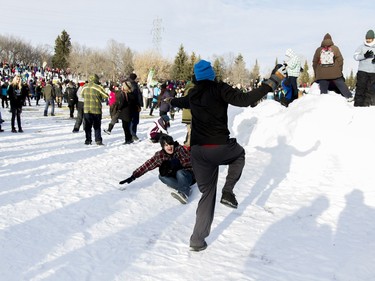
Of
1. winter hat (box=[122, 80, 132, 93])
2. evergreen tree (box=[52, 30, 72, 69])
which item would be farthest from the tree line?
winter hat (box=[122, 80, 132, 93])

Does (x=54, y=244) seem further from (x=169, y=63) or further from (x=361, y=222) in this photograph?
(x=169, y=63)

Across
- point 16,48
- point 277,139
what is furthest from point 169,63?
point 277,139

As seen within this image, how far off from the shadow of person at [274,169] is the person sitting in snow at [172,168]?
1.00 meters

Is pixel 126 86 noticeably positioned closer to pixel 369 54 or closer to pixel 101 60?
pixel 369 54

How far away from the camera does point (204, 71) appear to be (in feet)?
11.1

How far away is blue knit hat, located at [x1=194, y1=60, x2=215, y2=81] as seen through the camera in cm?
339

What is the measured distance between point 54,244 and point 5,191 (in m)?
2.09

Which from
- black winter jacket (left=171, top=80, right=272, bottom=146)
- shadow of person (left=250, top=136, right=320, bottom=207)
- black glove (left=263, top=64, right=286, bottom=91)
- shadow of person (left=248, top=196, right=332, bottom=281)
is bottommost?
shadow of person (left=248, top=196, right=332, bottom=281)

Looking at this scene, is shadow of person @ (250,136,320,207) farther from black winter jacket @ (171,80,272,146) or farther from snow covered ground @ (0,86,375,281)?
black winter jacket @ (171,80,272,146)

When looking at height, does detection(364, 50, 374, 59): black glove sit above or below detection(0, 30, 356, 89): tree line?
below

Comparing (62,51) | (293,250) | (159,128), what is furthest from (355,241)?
(62,51)

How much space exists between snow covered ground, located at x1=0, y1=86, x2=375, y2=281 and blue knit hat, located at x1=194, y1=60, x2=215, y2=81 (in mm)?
1731

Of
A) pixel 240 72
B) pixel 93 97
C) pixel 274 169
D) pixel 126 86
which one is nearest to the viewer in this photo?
pixel 274 169

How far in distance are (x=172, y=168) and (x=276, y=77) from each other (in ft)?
7.89
